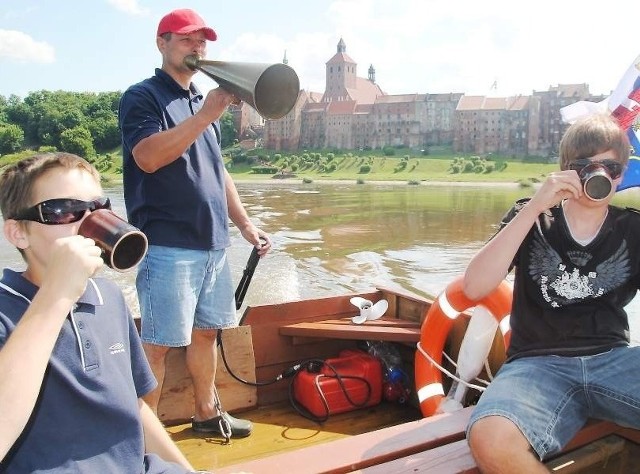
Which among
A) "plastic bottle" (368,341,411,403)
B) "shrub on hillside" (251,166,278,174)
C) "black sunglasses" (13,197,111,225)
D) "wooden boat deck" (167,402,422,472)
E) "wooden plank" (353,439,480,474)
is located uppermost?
"black sunglasses" (13,197,111,225)

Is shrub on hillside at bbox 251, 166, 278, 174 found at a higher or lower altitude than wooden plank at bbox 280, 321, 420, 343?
lower

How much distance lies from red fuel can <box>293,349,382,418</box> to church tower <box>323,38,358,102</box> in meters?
110

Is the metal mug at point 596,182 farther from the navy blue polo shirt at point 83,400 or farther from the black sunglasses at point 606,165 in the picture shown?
the navy blue polo shirt at point 83,400

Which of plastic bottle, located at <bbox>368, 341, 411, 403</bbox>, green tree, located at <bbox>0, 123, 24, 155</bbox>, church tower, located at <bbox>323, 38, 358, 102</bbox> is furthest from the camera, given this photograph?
church tower, located at <bbox>323, 38, 358, 102</bbox>

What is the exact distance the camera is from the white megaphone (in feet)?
13.7

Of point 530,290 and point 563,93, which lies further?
point 563,93

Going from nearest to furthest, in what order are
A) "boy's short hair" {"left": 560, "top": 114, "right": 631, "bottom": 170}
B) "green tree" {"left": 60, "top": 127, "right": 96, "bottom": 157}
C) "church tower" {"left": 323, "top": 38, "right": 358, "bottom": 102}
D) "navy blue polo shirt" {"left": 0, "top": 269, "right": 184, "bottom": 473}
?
"navy blue polo shirt" {"left": 0, "top": 269, "right": 184, "bottom": 473} → "boy's short hair" {"left": 560, "top": 114, "right": 631, "bottom": 170} → "green tree" {"left": 60, "top": 127, "right": 96, "bottom": 157} → "church tower" {"left": 323, "top": 38, "right": 358, "bottom": 102}

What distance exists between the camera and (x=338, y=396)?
3.79m

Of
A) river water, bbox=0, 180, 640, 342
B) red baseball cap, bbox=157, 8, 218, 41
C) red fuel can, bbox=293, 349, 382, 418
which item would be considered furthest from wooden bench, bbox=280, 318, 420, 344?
river water, bbox=0, 180, 640, 342

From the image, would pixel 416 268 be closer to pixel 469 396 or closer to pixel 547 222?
pixel 469 396

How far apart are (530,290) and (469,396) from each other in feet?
4.04

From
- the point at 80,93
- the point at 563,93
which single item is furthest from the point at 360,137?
the point at 80,93

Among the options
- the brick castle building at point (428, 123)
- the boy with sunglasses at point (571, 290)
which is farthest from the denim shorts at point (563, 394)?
the brick castle building at point (428, 123)

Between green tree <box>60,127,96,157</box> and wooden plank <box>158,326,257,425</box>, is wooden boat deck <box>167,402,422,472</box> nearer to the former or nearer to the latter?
wooden plank <box>158,326,257,425</box>
